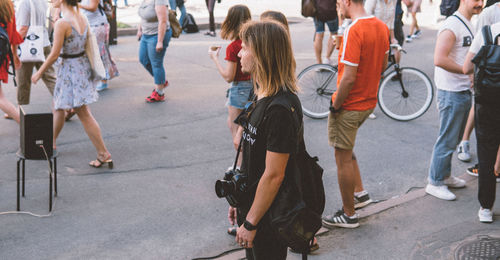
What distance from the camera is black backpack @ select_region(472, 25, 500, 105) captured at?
4062mm

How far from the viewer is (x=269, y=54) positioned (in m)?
2.59

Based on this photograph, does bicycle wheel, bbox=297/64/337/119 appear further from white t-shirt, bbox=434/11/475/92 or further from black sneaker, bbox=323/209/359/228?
black sneaker, bbox=323/209/359/228

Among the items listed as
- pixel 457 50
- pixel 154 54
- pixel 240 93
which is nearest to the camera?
pixel 457 50

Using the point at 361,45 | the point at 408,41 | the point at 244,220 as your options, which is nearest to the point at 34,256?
the point at 244,220

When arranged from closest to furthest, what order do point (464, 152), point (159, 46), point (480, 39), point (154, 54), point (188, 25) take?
point (480, 39) → point (464, 152) → point (159, 46) → point (154, 54) → point (188, 25)

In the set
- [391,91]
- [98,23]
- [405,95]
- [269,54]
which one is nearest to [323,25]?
[391,91]

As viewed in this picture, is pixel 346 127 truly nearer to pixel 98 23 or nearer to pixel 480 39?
pixel 480 39

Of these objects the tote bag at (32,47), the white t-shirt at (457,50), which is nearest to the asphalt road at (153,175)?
the tote bag at (32,47)

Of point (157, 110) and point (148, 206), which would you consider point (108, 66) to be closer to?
point (157, 110)

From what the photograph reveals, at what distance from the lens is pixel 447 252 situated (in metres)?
4.23

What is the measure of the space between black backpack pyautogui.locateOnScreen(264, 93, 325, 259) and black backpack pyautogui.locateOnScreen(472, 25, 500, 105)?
2.13m

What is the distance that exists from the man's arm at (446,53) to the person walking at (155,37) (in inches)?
180

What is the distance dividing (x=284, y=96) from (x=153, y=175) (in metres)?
3.50

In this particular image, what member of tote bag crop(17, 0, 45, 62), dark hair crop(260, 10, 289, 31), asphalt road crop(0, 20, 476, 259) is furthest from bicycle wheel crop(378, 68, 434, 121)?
tote bag crop(17, 0, 45, 62)
